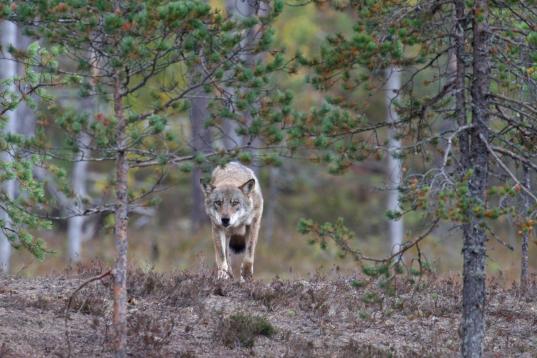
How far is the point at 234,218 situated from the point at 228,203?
0.93 feet

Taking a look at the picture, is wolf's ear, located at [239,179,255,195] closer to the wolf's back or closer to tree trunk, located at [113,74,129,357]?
the wolf's back

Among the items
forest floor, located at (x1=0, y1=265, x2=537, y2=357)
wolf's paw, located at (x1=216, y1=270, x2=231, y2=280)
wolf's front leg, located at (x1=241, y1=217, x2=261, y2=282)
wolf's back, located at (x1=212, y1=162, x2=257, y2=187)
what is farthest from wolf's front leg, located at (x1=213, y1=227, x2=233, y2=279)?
forest floor, located at (x1=0, y1=265, x2=537, y2=357)

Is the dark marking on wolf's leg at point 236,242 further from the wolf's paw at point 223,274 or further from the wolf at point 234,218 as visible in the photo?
the wolf's paw at point 223,274

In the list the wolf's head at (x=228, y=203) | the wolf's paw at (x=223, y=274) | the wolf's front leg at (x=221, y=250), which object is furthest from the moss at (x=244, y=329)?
the wolf's head at (x=228, y=203)

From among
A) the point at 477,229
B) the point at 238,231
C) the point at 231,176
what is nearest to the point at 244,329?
the point at 477,229

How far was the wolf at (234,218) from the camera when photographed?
13.3 m

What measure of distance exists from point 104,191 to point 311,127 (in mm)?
2088

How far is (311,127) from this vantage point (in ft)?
Result: 26.0

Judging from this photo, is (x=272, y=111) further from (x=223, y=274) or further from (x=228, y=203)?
(x=228, y=203)

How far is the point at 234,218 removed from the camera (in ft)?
43.3

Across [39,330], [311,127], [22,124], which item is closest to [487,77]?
[311,127]

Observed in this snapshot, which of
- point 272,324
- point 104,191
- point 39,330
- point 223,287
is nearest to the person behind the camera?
point 104,191

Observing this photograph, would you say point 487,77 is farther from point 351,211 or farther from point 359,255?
point 351,211

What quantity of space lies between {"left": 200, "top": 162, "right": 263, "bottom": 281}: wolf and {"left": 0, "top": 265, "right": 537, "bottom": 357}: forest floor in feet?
4.35
